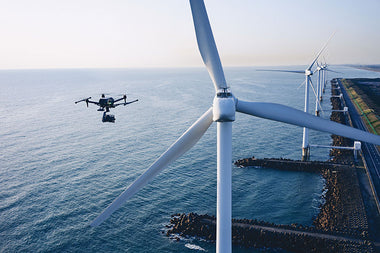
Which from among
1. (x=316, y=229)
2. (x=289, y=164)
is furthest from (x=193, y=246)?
(x=289, y=164)

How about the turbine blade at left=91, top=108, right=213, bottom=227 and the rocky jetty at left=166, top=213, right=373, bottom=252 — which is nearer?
the turbine blade at left=91, top=108, right=213, bottom=227

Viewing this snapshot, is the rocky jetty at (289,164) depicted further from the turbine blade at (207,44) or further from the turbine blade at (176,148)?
the turbine blade at (207,44)

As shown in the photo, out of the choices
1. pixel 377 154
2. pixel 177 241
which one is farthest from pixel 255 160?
pixel 177 241

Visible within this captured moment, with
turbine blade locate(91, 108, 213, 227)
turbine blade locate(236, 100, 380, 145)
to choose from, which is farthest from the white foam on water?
turbine blade locate(236, 100, 380, 145)

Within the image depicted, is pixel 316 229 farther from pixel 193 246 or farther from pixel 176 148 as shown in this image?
pixel 176 148

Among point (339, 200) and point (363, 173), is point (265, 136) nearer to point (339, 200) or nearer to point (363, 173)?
point (363, 173)

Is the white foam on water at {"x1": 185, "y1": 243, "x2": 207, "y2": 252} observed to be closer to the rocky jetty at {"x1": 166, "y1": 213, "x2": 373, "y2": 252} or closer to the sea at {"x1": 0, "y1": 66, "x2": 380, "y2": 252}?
the sea at {"x1": 0, "y1": 66, "x2": 380, "y2": 252}
